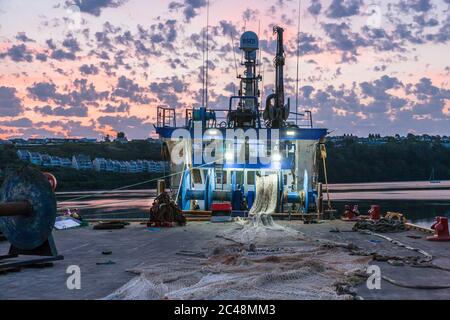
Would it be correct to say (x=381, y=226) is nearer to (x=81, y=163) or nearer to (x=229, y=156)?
(x=229, y=156)

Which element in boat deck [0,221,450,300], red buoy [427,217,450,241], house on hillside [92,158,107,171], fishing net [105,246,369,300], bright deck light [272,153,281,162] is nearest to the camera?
fishing net [105,246,369,300]

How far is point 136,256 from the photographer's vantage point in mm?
13836

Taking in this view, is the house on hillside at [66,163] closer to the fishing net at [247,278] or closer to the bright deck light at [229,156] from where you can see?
the bright deck light at [229,156]

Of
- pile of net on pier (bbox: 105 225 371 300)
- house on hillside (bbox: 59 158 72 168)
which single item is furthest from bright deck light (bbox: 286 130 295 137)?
house on hillside (bbox: 59 158 72 168)

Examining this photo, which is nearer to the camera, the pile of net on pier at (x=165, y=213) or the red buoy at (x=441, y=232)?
the red buoy at (x=441, y=232)

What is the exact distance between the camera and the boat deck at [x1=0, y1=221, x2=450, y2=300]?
973 centimetres

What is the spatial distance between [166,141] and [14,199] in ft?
52.4

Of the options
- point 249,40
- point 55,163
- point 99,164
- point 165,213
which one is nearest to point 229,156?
point 165,213

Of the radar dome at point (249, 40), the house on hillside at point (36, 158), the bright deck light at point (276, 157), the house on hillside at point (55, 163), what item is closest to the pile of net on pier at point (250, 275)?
the bright deck light at point (276, 157)

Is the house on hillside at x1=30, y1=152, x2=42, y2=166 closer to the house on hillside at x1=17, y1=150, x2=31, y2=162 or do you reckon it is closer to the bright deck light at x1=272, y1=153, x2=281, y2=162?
the house on hillside at x1=17, y1=150, x2=31, y2=162

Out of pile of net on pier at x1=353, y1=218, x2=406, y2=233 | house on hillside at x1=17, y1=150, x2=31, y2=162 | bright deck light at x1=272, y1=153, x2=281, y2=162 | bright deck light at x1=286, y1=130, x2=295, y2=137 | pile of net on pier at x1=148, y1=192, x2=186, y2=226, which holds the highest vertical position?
house on hillside at x1=17, y1=150, x2=31, y2=162

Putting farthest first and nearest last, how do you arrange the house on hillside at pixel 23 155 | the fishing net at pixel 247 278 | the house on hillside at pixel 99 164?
the house on hillside at pixel 99 164, the house on hillside at pixel 23 155, the fishing net at pixel 247 278

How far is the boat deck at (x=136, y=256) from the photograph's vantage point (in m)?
9.73
